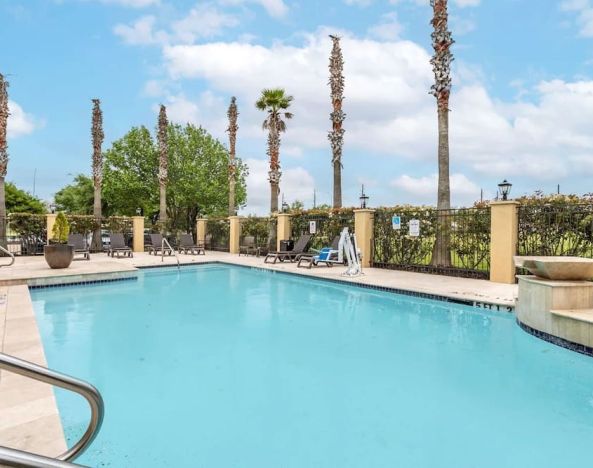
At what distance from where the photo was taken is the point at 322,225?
50.9ft

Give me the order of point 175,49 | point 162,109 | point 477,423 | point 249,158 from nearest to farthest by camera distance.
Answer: point 477,423 < point 175,49 < point 162,109 < point 249,158

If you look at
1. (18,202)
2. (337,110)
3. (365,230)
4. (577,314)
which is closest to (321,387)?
(577,314)

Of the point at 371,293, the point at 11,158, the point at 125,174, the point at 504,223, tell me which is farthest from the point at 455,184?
the point at 125,174

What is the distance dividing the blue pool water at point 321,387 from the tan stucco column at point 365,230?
5.71 meters

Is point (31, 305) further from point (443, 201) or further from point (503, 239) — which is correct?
point (443, 201)

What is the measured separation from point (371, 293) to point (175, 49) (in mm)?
13318

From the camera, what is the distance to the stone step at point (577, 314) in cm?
518

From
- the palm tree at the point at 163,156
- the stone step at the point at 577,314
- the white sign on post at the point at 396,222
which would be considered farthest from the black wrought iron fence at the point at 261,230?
the stone step at the point at 577,314

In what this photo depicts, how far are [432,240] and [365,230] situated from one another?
7.28ft

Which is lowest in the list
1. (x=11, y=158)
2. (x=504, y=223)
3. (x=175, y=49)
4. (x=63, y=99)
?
(x=504, y=223)

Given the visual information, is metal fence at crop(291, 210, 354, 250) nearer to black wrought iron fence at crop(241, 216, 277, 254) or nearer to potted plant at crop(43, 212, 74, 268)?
black wrought iron fence at crop(241, 216, 277, 254)

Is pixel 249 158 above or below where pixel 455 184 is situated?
above

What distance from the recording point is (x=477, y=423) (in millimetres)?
3492

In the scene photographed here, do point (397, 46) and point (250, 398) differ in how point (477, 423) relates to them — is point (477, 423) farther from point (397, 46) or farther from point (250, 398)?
point (397, 46)
